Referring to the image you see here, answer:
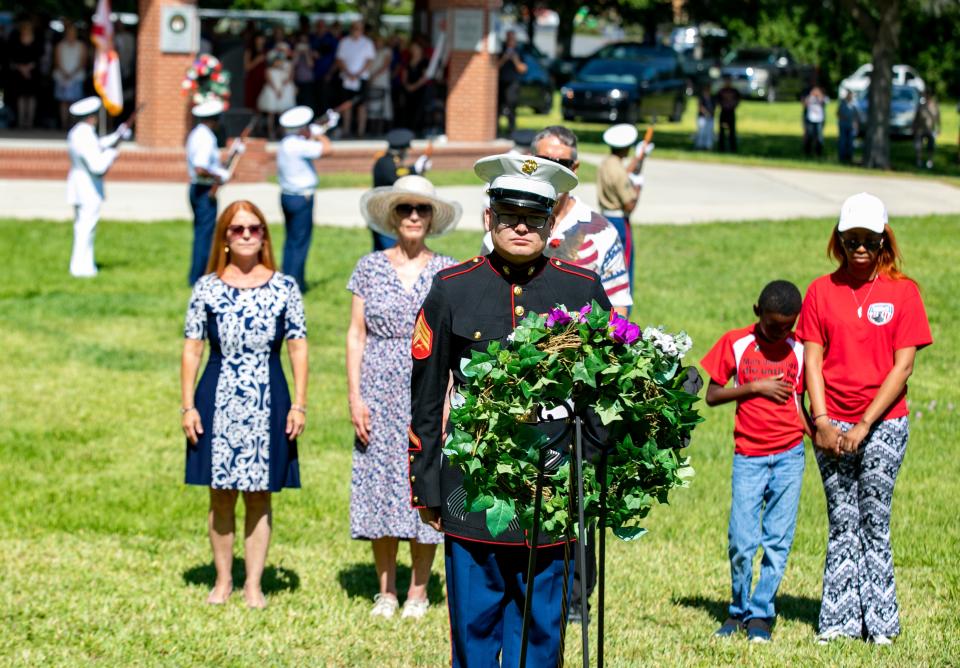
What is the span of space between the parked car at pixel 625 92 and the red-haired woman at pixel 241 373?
33905 mm

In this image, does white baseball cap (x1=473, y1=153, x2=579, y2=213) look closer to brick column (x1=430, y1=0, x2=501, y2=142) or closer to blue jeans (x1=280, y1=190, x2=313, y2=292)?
blue jeans (x1=280, y1=190, x2=313, y2=292)

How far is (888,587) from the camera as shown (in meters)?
6.71

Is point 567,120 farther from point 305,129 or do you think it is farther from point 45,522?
point 45,522

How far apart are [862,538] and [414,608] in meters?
2.15

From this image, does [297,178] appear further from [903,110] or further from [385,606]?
[903,110]

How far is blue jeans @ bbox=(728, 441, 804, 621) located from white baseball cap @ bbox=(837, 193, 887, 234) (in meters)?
1.05

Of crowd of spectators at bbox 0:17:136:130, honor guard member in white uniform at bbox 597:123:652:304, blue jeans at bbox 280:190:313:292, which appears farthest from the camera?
crowd of spectators at bbox 0:17:136:130

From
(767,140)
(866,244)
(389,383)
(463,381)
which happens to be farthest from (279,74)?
(463,381)

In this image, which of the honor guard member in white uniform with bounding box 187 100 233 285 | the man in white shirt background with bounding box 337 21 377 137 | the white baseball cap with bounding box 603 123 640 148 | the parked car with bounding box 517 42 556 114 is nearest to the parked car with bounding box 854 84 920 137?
the parked car with bounding box 517 42 556 114

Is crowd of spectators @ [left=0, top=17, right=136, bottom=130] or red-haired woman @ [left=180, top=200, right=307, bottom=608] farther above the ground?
crowd of spectators @ [left=0, top=17, right=136, bottom=130]

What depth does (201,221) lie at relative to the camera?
1611 cm

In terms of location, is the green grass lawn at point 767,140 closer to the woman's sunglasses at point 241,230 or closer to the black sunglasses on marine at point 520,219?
the woman's sunglasses at point 241,230

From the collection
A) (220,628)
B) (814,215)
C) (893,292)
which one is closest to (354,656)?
(220,628)

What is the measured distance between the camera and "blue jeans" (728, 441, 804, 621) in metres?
6.78
